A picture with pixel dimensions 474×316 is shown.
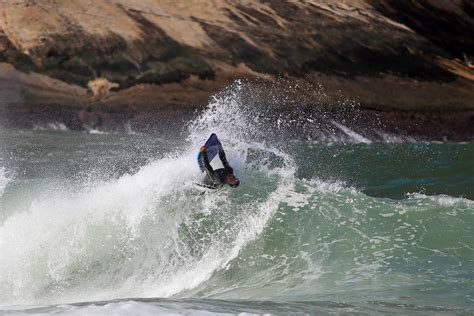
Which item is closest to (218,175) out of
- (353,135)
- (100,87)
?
(353,135)

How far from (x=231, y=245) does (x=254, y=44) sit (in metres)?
10.9

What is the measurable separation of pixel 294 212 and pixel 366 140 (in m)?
8.73

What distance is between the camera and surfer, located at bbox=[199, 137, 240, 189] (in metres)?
10.1

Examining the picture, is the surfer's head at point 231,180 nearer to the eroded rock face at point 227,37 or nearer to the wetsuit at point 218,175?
the wetsuit at point 218,175

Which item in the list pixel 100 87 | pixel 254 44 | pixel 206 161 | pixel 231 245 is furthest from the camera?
pixel 100 87

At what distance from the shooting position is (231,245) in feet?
31.7

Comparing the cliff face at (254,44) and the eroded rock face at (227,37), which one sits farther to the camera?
the eroded rock face at (227,37)

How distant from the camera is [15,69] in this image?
2067cm

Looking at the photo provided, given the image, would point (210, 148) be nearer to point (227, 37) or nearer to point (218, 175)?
point (218, 175)

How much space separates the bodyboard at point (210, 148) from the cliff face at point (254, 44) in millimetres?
9523

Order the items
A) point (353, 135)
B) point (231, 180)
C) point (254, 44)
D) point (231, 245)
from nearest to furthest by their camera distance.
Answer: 1. point (231, 245)
2. point (231, 180)
3. point (353, 135)
4. point (254, 44)

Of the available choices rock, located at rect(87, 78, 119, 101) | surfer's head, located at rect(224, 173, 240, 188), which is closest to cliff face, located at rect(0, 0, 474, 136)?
rock, located at rect(87, 78, 119, 101)

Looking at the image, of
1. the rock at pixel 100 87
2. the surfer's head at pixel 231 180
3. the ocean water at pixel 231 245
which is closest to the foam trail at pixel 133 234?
the ocean water at pixel 231 245

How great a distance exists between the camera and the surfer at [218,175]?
10.1m
